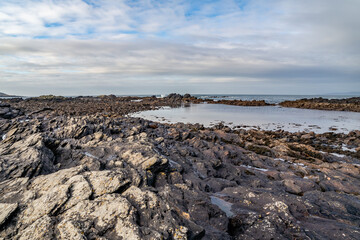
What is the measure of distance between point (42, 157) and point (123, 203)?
4.33 m

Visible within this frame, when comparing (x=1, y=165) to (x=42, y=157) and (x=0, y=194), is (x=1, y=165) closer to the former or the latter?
(x=42, y=157)

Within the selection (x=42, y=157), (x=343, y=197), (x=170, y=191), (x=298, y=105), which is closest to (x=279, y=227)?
(x=170, y=191)

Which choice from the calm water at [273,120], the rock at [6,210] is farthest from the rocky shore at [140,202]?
the calm water at [273,120]

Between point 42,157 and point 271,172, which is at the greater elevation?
point 42,157

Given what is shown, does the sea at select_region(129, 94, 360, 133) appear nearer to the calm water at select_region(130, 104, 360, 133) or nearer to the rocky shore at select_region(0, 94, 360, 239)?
the calm water at select_region(130, 104, 360, 133)

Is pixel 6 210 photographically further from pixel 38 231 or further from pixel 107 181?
pixel 107 181

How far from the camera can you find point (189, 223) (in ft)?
13.1

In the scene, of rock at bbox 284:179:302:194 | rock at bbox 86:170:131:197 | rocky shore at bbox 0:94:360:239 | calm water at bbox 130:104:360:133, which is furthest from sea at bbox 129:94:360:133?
rock at bbox 86:170:131:197

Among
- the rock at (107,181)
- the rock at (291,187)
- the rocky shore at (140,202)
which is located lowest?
the rock at (291,187)

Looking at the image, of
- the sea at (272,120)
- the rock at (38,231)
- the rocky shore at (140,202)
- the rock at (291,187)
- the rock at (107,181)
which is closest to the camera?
the rock at (38,231)

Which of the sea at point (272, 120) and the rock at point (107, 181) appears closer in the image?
the rock at point (107, 181)

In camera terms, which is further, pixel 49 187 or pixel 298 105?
pixel 298 105

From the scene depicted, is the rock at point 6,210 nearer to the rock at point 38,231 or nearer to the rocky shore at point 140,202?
the rocky shore at point 140,202

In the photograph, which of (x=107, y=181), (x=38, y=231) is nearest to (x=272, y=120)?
(x=107, y=181)
